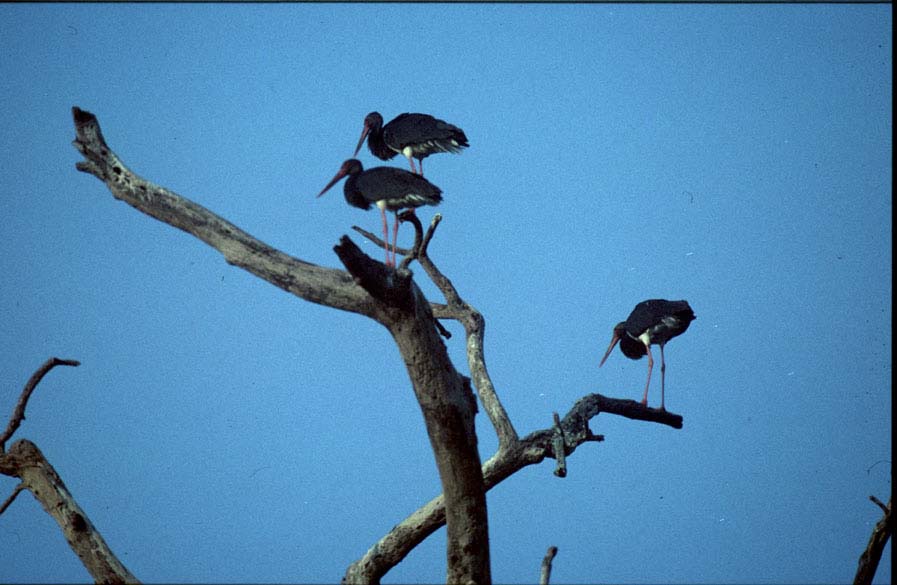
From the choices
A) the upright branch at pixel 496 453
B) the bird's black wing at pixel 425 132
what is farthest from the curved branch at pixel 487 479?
the bird's black wing at pixel 425 132

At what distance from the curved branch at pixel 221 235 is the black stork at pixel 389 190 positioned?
83 cm

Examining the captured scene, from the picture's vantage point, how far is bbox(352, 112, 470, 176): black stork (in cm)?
560

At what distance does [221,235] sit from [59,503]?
1.40 metres

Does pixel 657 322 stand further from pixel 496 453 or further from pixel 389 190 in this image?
pixel 389 190

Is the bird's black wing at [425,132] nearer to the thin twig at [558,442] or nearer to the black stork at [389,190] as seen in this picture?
the black stork at [389,190]

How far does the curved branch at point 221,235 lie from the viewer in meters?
3.26

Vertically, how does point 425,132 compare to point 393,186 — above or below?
above

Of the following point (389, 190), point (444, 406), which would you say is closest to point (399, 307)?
point (444, 406)

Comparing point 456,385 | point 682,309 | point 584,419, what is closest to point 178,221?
point 456,385

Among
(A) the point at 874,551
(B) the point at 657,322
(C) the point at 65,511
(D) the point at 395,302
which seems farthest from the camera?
(B) the point at 657,322

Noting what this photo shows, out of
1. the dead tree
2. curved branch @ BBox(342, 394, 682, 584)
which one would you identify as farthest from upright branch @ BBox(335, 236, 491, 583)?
curved branch @ BBox(342, 394, 682, 584)

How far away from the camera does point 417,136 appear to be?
18.4ft

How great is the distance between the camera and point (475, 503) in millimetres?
3473

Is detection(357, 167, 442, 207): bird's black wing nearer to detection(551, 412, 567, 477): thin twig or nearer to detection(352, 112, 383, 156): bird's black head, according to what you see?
detection(551, 412, 567, 477): thin twig
